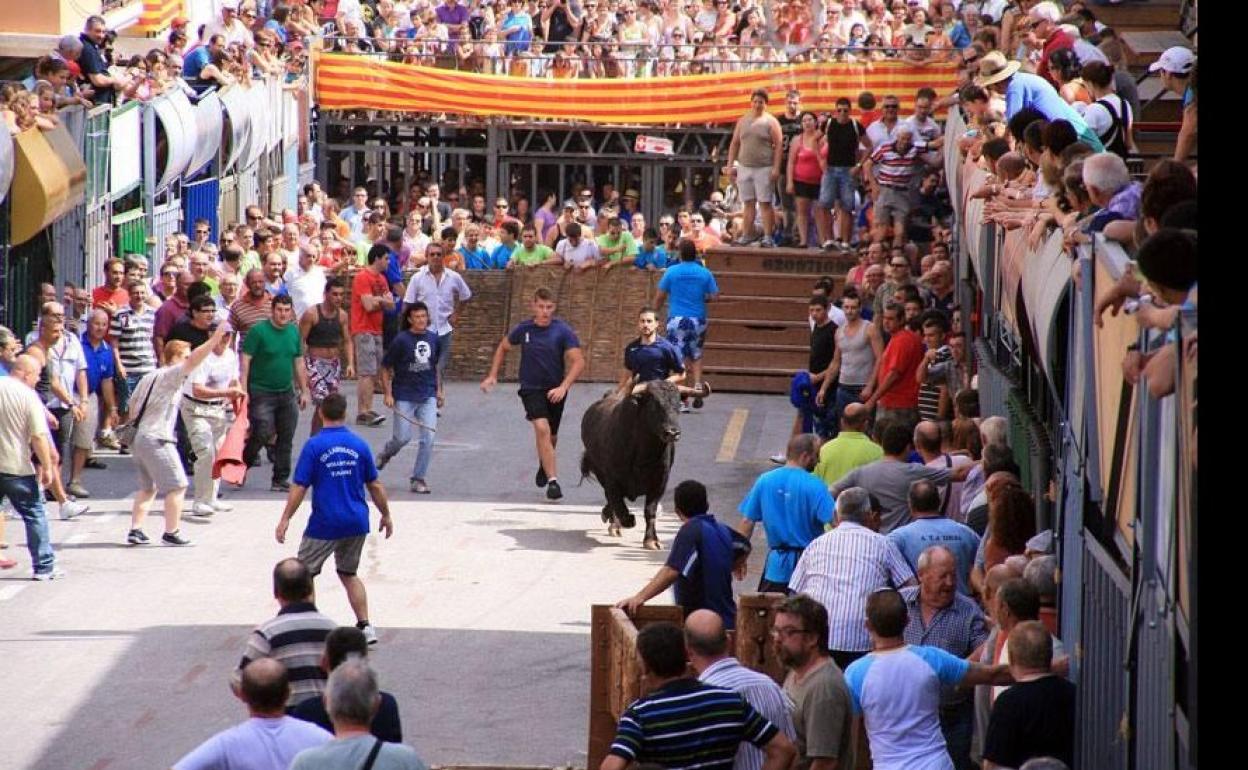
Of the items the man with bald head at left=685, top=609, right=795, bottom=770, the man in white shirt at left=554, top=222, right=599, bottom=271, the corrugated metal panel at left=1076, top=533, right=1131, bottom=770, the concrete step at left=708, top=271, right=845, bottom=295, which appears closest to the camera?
the corrugated metal panel at left=1076, top=533, right=1131, bottom=770

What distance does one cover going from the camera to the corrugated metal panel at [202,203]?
94.9ft

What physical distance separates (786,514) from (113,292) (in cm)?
999

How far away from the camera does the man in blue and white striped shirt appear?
10.6 metres

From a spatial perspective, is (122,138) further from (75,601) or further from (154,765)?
(154,765)

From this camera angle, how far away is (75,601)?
14.9 metres

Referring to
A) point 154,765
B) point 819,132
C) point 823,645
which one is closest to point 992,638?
point 823,645

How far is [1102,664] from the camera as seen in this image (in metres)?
8.07

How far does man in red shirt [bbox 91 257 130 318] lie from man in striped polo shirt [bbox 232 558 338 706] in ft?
36.1

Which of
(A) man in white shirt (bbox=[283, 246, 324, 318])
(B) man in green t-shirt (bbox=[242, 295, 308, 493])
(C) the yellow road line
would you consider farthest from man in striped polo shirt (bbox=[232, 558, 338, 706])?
(A) man in white shirt (bbox=[283, 246, 324, 318])

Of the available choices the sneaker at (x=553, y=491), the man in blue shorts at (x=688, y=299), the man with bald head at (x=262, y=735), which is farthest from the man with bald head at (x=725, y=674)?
the man in blue shorts at (x=688, y=299)

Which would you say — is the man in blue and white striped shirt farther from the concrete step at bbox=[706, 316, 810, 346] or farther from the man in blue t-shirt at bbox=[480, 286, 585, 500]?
the concrete step at bbox=[706, 316, 810, 346]

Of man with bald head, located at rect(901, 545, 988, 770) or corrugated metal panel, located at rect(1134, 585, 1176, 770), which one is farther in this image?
man with bald head, located at rect(901, 545, 988, 770)

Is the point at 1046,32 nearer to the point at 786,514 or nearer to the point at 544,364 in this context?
the point at 544,364

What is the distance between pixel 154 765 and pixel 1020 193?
5.67 m
